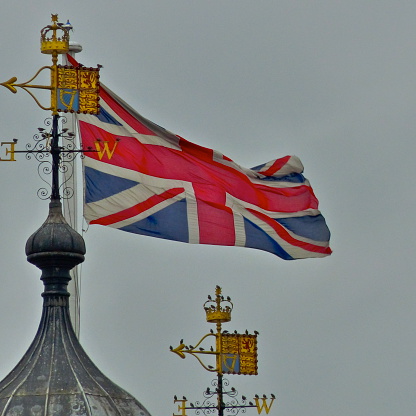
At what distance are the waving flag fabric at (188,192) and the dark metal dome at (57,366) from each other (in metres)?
12.6

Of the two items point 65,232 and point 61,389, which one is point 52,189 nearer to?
point 65,232

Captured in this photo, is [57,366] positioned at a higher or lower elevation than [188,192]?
lower

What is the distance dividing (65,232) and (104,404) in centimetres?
303

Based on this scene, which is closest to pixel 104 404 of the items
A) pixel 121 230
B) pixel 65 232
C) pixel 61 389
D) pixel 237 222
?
pixel 61 389

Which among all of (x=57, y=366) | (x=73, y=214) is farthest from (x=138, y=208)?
(x=57, y=366)

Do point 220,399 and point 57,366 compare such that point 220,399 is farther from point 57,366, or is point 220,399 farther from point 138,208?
point 57,366

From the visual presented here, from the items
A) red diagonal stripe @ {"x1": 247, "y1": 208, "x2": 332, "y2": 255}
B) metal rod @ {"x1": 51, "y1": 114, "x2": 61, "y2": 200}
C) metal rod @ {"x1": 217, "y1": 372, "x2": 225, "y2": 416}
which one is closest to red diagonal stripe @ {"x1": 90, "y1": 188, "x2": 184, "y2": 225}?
red diagonal stripe @ {"x1": 247, "y1": 208, "x2": 332, "y2": 255}

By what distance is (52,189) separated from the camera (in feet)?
107

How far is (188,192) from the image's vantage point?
49.1 m

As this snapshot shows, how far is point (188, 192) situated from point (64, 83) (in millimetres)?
14094

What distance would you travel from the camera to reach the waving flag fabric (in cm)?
4659

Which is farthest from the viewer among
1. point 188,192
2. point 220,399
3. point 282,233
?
point 282,233

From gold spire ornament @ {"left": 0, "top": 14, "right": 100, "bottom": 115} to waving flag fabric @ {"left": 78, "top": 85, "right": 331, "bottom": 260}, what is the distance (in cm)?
878

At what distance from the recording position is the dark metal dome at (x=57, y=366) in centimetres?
3012
